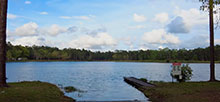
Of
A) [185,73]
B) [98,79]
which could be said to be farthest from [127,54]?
[185,73]

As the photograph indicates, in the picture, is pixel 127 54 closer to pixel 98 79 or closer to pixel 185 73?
pixel 98 79

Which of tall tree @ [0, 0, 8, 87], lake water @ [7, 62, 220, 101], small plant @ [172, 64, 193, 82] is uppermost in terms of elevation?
tall tree @ [0, 0, 8, 87]

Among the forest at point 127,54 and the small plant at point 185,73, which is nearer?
the small plant at point 185,73

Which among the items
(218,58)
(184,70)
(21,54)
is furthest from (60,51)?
(184,70)

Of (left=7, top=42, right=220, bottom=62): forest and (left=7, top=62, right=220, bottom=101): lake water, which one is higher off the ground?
(left=7, top=42, right=220, bottom=62): forest

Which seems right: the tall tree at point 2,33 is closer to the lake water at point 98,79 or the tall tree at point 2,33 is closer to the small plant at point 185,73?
the lake water at point 98,79

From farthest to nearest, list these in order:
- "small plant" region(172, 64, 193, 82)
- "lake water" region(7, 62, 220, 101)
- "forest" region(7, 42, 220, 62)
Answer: "forest" region(7, 42, 220, 62), "small plant" region(172, 64, 193, 82), "lake water" region(7, 62, 220, 101)

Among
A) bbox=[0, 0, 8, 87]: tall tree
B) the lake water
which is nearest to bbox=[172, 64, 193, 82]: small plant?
the lake water

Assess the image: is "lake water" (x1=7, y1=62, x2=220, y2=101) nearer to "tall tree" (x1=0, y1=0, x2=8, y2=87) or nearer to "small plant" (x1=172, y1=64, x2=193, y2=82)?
"small plant" (x1=172, y1=64, x2=193, y2=82)

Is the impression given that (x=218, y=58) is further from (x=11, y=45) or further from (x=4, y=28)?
(x=4, y=28)

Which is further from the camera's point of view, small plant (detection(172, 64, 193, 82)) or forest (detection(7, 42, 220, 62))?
forest (detection(7, 42, 220, 62))

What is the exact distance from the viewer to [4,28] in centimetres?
1397

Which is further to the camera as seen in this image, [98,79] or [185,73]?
[98,79]

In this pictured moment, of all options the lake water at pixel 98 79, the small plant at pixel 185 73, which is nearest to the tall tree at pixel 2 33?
the lake water at pixel 98 79
